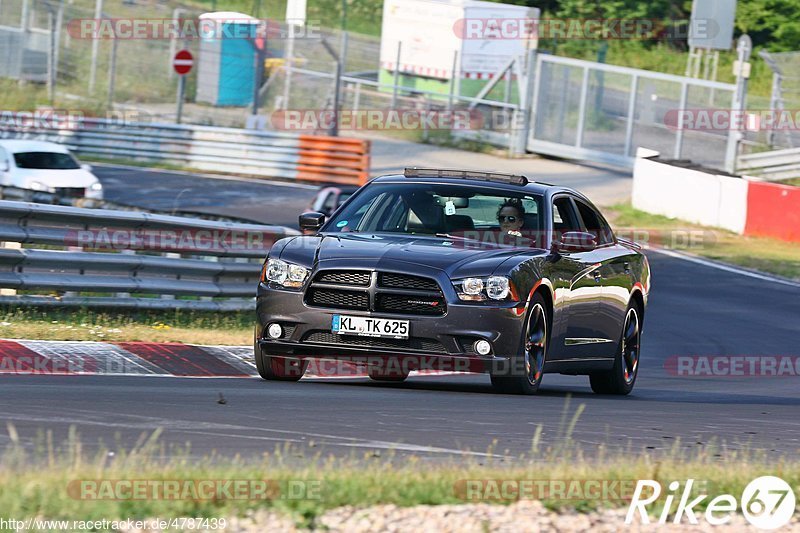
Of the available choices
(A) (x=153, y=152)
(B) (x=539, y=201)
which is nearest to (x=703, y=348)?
(B) (x=539, y=201)

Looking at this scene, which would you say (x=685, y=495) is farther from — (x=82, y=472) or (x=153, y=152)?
(x=153, y=152)

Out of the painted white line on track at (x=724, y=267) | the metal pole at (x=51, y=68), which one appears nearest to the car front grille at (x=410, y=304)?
the painted white line on track at (x=724, y=267)

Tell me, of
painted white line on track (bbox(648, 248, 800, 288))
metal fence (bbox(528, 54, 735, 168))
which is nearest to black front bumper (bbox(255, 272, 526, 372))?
painted white line on track (bbox(648, 248, 800, 288))

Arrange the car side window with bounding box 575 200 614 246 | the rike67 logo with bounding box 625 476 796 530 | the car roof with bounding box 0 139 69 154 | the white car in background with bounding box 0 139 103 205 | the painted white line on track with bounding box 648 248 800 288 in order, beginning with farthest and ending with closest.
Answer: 1. the car roof with bounding box 0 139 69 154
2. the white car in background with bounding box 0 139 103 205
3. the painted white line on track with bounding box 648 248 800 288
4. the car side window with bounding box 575 200 614 246
5. the rike67 logo with bounding box 625 476 796 530

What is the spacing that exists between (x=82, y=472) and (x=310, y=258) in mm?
4213

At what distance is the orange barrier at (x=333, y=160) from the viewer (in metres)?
33.8

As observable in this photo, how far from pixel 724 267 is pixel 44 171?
13016mm

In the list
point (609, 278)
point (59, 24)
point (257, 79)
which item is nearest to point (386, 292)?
point (609, 278)

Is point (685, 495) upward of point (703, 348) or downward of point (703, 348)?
upward

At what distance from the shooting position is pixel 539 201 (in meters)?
10.4

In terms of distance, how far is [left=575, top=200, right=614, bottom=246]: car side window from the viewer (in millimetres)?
11227

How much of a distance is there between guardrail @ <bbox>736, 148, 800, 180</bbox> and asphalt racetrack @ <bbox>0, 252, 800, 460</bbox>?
20485 millimetres

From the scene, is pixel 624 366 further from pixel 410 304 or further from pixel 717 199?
pixel 717 199

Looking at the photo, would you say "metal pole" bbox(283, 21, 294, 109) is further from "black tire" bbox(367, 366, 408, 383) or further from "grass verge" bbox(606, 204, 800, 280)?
"black tire" bbox(367, 366, 408, 383)
